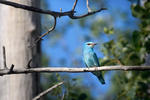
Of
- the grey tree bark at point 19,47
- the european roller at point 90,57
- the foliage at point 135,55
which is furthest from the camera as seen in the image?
the european roller at point 90,57

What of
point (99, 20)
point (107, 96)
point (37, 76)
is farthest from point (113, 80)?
point (99, 20)

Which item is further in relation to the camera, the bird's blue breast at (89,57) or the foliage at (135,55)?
the bird's blue breast at (89,57)

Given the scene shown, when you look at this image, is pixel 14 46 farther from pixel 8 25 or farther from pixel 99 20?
pixel 99 20


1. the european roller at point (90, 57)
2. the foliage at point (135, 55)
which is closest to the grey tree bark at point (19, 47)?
the foliage at point (135, 55)

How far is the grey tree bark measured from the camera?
2.54 meters

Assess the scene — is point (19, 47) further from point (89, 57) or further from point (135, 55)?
point (89, 57)

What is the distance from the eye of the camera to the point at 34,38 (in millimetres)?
2635

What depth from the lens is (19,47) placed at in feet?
8.47

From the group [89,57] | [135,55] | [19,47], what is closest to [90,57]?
[89,57]

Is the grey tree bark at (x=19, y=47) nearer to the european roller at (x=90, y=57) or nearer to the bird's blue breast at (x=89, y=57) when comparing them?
the european roller at (x=90, y=57)

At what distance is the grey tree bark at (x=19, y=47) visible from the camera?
254cm

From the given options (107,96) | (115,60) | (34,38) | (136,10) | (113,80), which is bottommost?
(107,96)

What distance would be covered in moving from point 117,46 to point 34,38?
45.2 inches

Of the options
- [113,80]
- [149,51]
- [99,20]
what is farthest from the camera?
[99,20]
